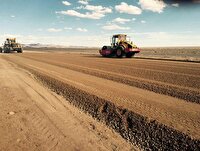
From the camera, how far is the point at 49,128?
4539 mm

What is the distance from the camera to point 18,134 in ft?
14.0

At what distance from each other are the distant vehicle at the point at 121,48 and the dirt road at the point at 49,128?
1674 cm

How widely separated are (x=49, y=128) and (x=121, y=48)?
62.9ft

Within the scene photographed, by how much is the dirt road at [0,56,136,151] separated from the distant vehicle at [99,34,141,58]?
16744 mm

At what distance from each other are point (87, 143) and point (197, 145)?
173cm

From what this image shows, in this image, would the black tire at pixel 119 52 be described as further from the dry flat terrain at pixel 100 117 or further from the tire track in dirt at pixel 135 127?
the tire track in dirt at pixel 135 127

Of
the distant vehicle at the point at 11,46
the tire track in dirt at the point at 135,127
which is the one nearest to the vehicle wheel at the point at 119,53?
the tire track in dirt at the point at 135,127

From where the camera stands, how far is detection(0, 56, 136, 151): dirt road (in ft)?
12.6

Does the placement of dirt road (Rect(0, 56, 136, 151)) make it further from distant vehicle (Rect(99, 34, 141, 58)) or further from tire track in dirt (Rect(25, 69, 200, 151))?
distant vehicle (Rect(99, 34, 141, 58))

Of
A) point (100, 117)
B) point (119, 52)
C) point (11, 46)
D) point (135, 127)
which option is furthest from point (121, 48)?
point (11, 46)

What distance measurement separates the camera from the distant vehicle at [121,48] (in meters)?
23.0

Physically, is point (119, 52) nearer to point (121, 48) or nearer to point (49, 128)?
point (121, 48)

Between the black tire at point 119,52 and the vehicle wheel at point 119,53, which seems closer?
the black tire at point 119,52

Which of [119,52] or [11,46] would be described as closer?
[119,52]
